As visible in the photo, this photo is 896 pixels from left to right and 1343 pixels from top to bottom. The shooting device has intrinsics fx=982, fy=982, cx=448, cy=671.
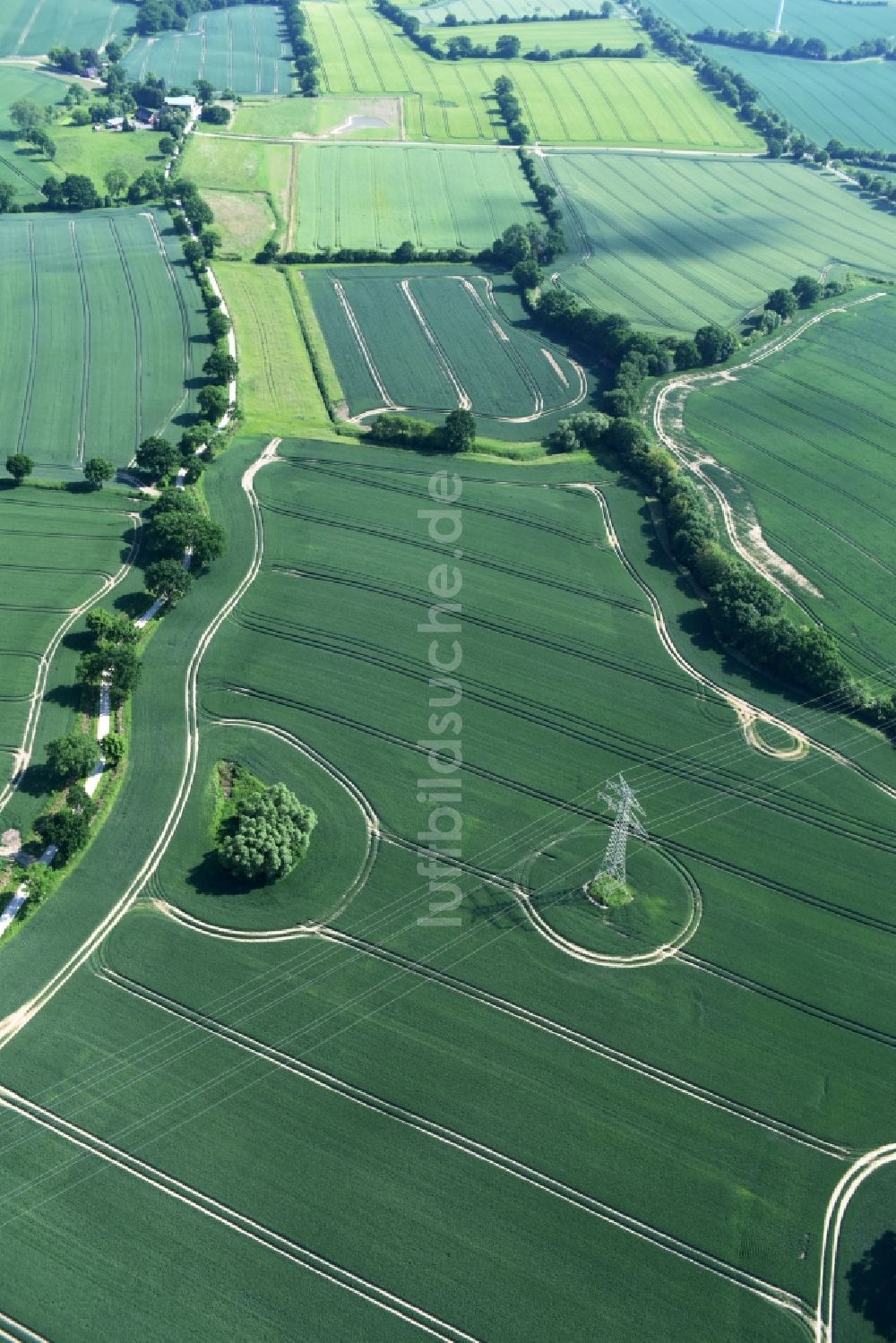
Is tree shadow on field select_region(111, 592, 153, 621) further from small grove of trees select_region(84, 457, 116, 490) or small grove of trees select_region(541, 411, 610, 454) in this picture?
small grove of trees select_region(541, 411, 610, 454)

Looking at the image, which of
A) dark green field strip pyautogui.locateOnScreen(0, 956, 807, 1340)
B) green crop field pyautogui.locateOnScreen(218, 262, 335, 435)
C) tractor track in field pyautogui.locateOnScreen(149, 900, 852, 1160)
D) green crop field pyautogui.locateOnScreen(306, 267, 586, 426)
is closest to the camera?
dark green field strip pyautogui.locateOnScreen(0, 956, 807, 1340)

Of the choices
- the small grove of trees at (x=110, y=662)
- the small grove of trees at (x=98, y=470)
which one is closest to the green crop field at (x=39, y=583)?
the small grove of trees at (x=98, y=470)

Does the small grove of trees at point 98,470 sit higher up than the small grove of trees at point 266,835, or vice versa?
the small grove of trees at point 98,470

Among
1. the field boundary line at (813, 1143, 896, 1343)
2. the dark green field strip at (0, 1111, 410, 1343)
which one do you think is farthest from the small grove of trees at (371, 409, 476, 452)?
the field boundary line at (813, 1143, 896, 1343)

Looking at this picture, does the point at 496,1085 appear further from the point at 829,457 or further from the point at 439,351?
the point at 439,351

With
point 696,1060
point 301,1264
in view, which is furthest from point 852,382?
point 301,1264

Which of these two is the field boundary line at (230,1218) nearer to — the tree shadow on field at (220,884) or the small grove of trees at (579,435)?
the tree shadow on field at (220,884)
